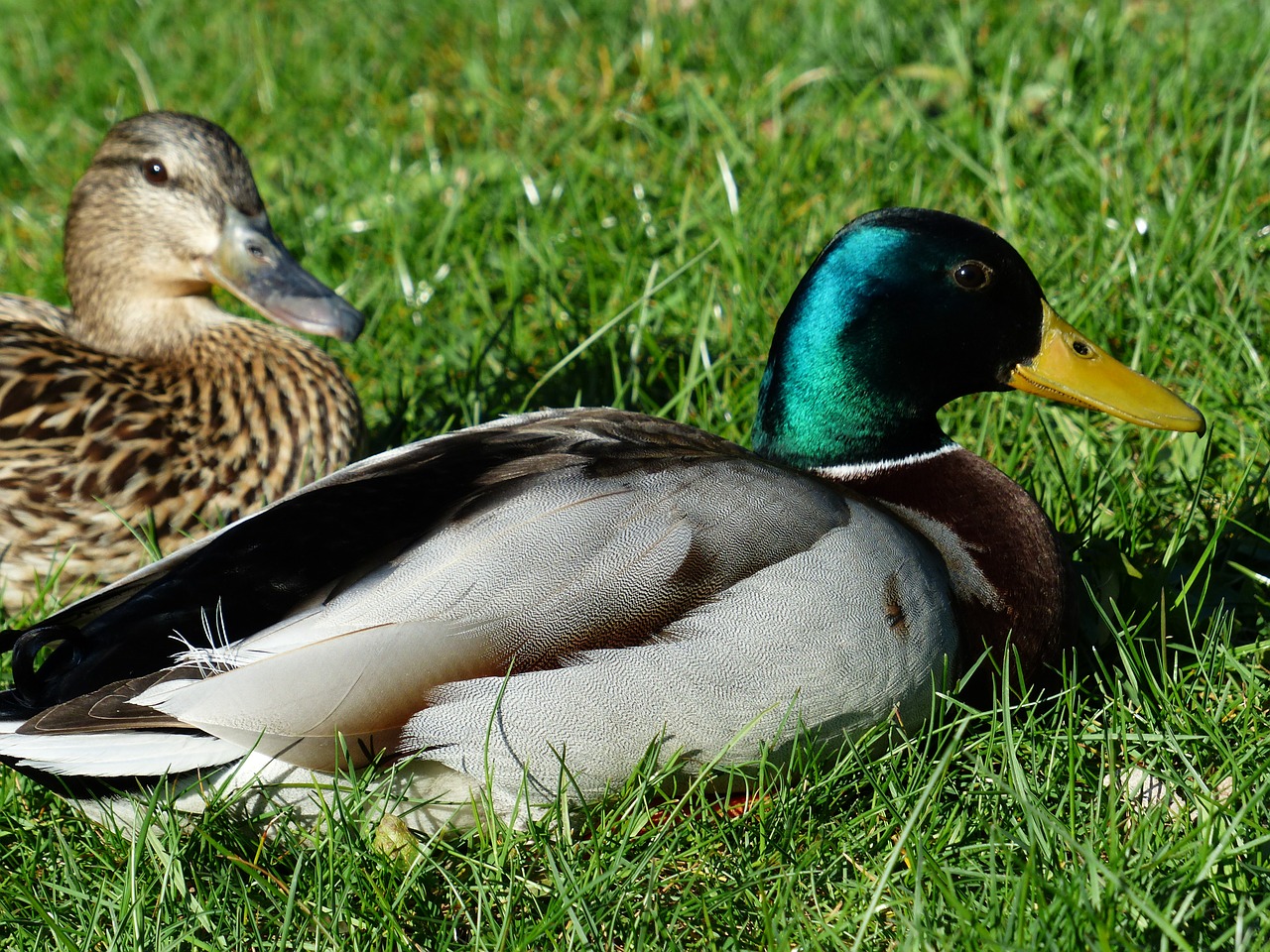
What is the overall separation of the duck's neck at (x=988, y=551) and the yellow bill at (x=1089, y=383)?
0.22 m

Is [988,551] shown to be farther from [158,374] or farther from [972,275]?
[158,374]

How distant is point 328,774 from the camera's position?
2416 mm

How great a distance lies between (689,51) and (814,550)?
370cm

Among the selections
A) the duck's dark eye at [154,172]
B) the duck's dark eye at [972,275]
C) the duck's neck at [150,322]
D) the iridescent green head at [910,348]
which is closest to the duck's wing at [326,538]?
the iridescent green head at [910,348]

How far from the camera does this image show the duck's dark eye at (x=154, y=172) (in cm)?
380

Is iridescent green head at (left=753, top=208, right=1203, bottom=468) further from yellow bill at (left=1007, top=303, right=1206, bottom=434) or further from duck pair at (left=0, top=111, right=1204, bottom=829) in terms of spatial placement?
duck pair at (left=0, top=111, right=1204, bottom=829)

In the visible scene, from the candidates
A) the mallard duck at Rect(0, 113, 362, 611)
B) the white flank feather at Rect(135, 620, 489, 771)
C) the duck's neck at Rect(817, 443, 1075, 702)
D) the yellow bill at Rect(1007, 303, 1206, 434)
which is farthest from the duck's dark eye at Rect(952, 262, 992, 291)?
the mallard duck at Rect(0, 113, 362, 611)

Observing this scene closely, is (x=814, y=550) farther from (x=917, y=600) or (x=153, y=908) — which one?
(x=153, y=908)

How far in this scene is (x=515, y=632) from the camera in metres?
2.38

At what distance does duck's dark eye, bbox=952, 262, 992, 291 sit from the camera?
9.40 feet

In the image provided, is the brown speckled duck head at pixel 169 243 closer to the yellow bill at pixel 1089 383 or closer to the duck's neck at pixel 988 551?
the duck's neck at pixel 988 551

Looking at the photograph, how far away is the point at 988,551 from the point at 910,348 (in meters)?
0.44

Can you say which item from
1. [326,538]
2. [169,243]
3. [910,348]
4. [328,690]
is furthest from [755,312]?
[328,690]

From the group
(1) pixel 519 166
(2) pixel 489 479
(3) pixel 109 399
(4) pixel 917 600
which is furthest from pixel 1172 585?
(1) pixel 519 166
